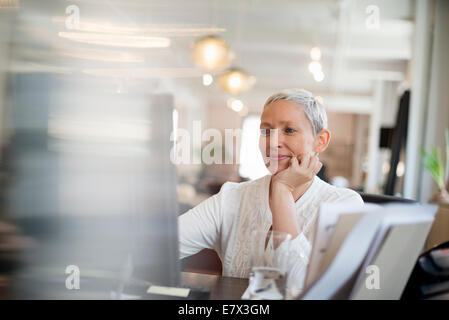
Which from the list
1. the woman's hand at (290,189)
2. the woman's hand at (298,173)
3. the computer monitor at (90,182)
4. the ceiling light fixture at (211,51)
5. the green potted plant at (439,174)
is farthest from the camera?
the ceiling light fixture at (211,51)

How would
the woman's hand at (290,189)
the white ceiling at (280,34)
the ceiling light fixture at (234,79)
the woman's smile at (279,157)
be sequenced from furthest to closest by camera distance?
the ceiling light fixture at (234,79), the white ceiling at (280,34), the woman's smile at (279,157), the woman's hand at (290,189)

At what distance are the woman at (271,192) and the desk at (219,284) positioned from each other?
5.7 inches

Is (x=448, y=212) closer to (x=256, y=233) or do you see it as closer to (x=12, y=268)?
(x=256, y=233)

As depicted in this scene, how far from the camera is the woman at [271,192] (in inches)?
43.9

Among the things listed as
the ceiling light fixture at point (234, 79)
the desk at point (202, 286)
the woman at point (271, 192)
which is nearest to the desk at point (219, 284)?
the desk at point (202, 286)

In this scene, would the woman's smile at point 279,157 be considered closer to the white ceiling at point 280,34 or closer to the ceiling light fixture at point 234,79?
the white ceiling at point 280,34

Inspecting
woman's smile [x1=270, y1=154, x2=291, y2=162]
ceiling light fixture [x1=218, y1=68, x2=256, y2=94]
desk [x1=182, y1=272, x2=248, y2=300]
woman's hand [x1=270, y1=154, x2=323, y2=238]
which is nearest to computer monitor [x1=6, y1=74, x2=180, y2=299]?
desk [x1=182, y1=272, x2=248, y2=300]

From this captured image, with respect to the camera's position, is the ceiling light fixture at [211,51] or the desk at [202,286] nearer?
the desk at [202,286]

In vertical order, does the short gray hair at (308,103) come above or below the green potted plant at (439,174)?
above

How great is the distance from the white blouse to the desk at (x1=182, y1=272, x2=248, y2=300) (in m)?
0.16

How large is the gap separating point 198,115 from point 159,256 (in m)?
10.2

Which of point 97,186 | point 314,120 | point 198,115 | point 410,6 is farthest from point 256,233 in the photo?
point 198,115

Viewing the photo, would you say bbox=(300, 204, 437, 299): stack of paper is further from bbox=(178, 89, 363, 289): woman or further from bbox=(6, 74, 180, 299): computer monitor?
bbox=(178, 89, 363, 289): woman

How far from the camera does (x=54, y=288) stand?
70 centimetres
